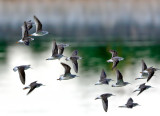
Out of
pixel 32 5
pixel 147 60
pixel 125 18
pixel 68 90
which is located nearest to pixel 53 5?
pixel 32 5

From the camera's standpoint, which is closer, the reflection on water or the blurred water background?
the reflection on water

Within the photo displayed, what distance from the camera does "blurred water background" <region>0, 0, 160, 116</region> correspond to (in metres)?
13.5

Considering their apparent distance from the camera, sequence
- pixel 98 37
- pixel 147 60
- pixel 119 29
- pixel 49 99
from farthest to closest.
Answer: pixel 119 29 → pixel 98 37 → pixel 147 60 → pixel 49 99

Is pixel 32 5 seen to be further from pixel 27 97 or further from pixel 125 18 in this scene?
pixel 27 97

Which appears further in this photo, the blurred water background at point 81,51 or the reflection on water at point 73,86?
the blurred water background at point 81,51

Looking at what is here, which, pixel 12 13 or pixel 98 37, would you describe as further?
pixel 12 13

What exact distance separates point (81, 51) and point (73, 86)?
8.30 meters

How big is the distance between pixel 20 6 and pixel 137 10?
752 cm

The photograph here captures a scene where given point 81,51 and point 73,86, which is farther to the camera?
point 81,51

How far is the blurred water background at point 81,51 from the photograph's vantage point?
13.5 m

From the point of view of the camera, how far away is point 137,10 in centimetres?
3528

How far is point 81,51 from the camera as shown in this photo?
24.5 metres

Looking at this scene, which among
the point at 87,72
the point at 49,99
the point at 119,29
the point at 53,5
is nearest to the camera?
the point at 49,99

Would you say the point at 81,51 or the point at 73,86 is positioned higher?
the point at 73,86
